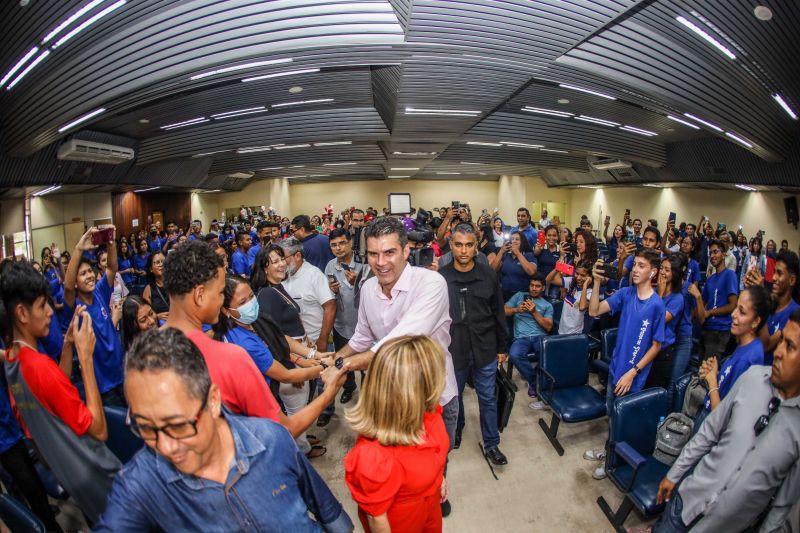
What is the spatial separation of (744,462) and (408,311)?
5.26ft

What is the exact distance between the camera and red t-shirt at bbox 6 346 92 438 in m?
1.75

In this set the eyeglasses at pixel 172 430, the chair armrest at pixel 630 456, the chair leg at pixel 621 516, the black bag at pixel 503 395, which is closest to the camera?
the eyeglasses at pixel 172 430

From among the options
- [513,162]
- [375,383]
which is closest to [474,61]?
[375,383]

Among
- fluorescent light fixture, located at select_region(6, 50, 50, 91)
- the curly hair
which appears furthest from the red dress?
fluorescent light fixture, located at select_region(6, 50, 50, 91)

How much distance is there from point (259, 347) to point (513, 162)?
1522 centimetres

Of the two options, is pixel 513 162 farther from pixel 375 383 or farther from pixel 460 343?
pixel 375 383

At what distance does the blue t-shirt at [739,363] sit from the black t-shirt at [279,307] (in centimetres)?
292

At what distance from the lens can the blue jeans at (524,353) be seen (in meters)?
4.19

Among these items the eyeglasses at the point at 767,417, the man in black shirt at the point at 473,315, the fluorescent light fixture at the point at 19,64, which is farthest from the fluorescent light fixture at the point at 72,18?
the eyeglasses at the point at 767,417

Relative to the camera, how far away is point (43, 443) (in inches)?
68.6

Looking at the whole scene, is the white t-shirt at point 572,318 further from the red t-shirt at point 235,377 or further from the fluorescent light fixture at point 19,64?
the fluorescent light fixture at point 19,64

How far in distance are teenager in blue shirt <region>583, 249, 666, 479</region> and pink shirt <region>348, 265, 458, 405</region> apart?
148 centimetres

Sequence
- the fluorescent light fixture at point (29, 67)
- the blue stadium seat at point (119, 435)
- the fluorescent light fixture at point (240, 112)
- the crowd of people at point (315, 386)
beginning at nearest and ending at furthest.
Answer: the crowd of people at point (315, 386), the blue stadium seat at point (119, 435), the fluorescent light fixture at point (29, 67), the fluorescent light fixture at point (240, 112)

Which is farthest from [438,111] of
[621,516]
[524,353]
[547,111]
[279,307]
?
[621,516]
